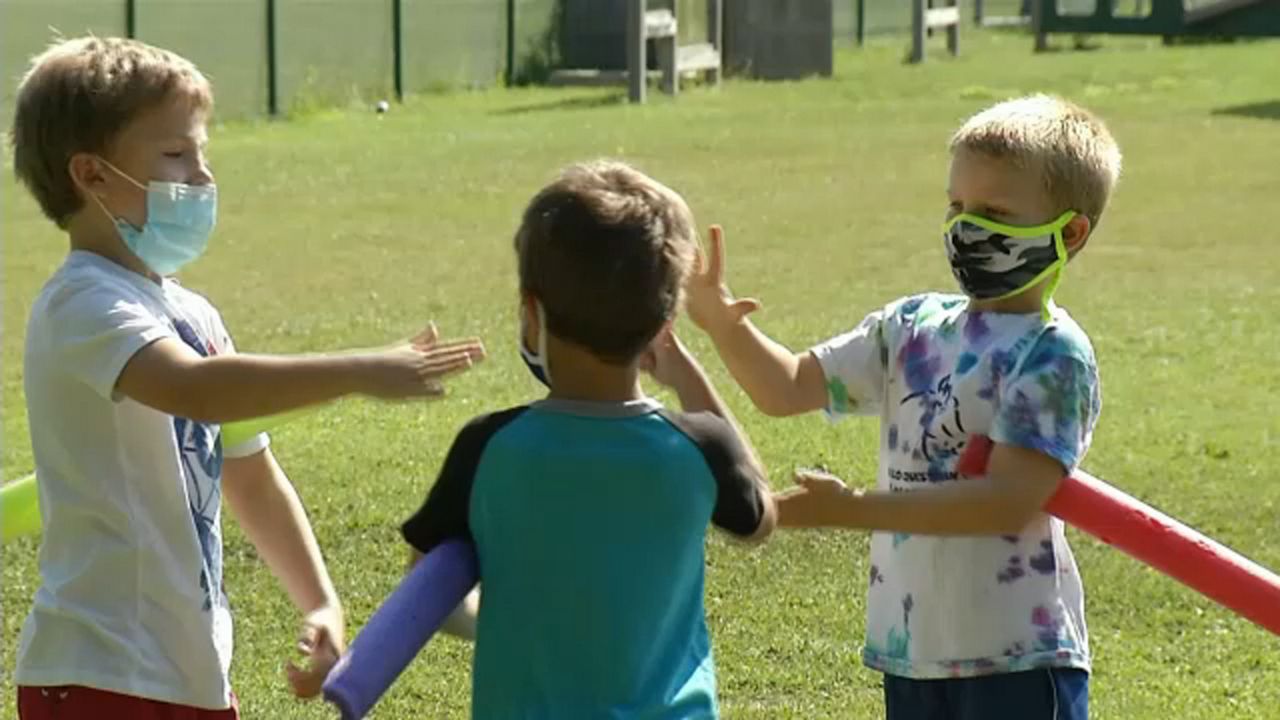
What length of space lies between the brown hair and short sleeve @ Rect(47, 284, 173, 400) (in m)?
0.84

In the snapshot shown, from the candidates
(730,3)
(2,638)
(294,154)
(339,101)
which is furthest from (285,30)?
(2,638)

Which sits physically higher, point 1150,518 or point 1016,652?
point 1150,518

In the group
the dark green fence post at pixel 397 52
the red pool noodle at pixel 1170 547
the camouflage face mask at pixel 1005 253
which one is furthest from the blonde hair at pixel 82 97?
the dark green fence post at pixel 397 52

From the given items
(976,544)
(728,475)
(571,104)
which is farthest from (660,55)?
(728,475)

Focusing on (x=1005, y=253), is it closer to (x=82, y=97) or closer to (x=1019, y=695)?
(x=1019, y=695)

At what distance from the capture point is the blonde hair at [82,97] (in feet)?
12.5

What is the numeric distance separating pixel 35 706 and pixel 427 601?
1083 mm

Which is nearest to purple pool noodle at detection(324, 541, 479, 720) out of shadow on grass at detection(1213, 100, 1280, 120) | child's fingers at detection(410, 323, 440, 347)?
child's fingers at detection(410, 323, 440, 347)

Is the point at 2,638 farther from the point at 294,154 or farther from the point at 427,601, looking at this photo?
the point at 294,154

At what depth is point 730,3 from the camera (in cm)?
3438

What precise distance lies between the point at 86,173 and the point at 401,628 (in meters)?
1.27

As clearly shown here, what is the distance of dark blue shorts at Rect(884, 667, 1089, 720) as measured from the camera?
3.96 m

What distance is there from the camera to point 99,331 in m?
3.64

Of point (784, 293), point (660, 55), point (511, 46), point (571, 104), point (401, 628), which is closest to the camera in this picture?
point (401, 628)
